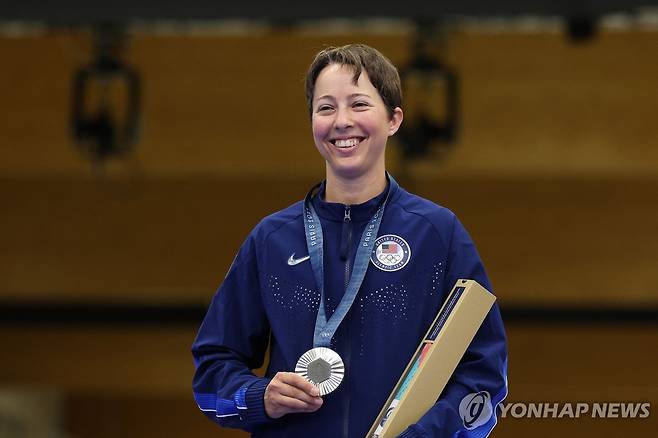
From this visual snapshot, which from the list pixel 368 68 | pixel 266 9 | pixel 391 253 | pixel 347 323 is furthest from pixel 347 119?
pixel 266 9

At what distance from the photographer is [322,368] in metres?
1.98

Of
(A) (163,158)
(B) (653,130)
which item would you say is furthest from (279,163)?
(B) (653,130)

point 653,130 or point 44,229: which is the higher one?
point 653,130

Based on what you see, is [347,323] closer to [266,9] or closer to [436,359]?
[436,359]

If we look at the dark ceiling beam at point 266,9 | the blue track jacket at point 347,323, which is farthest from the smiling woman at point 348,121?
the dark ceiling beam at point 266,9

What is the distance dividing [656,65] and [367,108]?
18.4ft

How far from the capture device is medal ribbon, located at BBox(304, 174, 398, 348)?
204 centimetres

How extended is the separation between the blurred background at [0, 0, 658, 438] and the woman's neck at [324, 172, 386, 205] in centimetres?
446

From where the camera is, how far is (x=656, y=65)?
23.8 ft

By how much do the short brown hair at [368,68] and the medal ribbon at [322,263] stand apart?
7.1 inches

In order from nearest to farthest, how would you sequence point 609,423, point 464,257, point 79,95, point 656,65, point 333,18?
point 464,257 < point 609,423 < point 333,18 < point 79,95 < point 656,65

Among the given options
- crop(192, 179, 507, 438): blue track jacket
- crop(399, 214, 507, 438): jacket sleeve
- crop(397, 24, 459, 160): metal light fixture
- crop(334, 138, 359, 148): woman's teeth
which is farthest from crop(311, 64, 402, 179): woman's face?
crop(397, 24, 459, 160): metal light fixture

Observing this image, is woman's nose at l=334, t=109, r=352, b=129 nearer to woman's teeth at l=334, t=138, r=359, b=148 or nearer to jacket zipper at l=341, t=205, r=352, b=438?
woman's teeth at l=334, t=138, r=359, b=148

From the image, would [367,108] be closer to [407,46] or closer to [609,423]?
[609,423]
